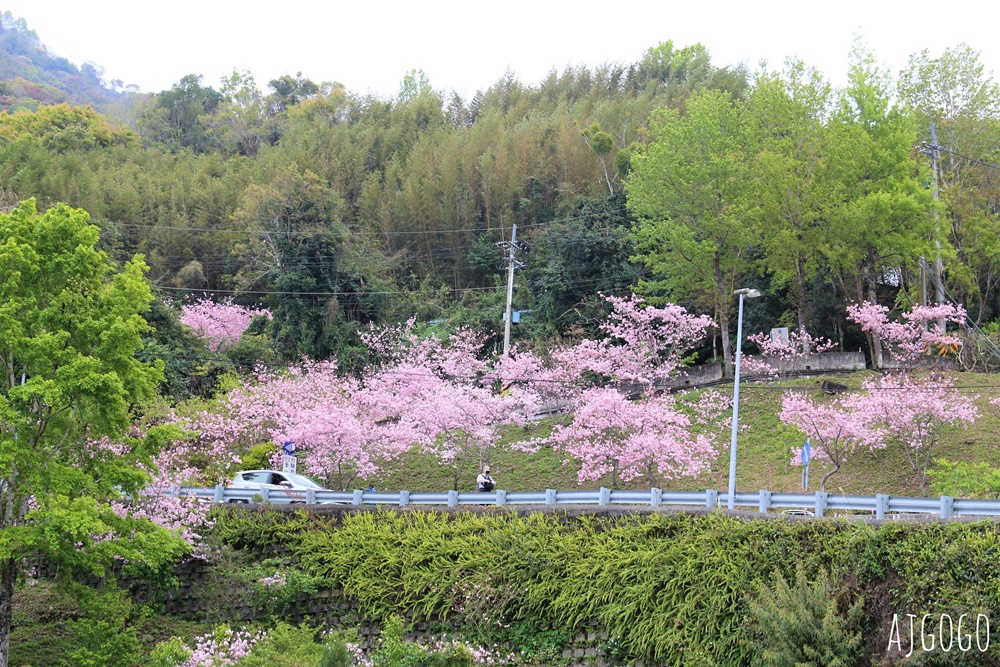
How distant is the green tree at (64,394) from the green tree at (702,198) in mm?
22496

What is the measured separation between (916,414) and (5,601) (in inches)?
892

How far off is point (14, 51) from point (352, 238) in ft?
594

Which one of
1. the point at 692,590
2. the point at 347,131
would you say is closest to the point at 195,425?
the point at 692,590

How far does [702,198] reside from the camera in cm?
3744

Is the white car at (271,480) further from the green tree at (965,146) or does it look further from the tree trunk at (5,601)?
the green tree at (965,146)

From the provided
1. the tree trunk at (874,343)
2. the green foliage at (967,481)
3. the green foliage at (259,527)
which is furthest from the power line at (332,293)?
the green foliage at (967,481)

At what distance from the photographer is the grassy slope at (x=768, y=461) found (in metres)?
28.3

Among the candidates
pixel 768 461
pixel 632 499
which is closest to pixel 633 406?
pixel 768 461

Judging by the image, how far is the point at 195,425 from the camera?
113 feet

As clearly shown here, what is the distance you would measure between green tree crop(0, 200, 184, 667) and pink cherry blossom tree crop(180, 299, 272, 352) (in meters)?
28.5

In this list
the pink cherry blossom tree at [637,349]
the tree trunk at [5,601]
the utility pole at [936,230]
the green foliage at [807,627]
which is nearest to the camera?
the green foliage at [807,627]

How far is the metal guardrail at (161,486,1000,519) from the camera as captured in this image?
1756 cm

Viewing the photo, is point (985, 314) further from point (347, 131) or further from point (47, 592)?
point (347, 131)

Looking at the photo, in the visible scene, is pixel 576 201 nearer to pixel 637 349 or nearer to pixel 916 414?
pixel 637 349
